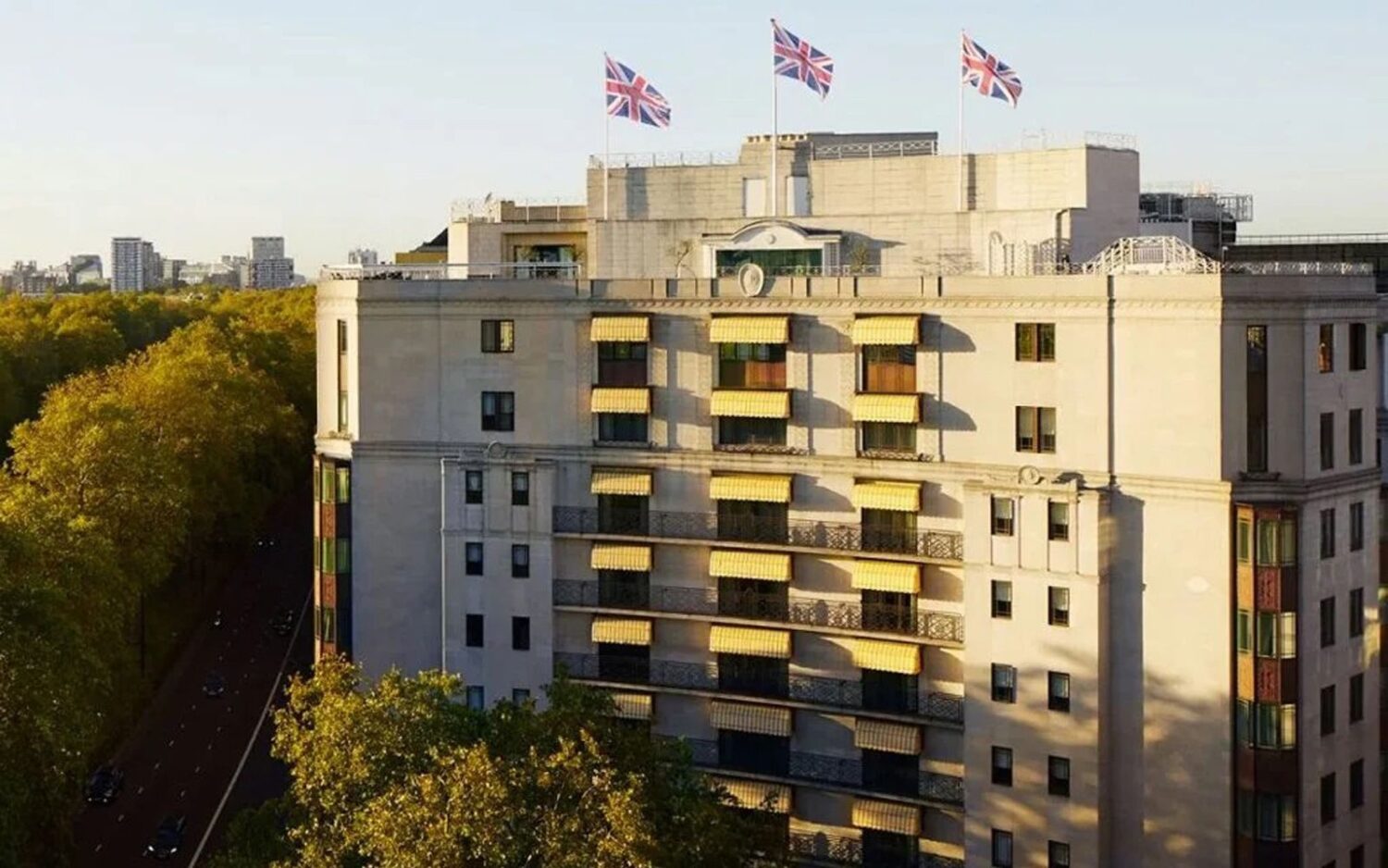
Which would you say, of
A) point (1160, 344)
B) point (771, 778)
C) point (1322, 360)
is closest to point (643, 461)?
point (771, 778)

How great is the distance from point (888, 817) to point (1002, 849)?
5497mm

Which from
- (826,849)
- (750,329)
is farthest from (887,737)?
(750,329)

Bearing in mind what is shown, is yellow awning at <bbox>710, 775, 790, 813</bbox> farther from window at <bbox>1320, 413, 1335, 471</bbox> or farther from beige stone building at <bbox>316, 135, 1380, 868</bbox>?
window at <bbox>1320, 413, 1335, 471</bbox>

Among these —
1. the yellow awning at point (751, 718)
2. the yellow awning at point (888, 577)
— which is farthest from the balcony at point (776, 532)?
the yellow awning at point (751, 718)

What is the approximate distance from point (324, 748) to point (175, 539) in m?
70.5

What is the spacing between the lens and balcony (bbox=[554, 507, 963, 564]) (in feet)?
265

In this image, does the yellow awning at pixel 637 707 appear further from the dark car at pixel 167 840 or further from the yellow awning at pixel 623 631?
the dark car at pixel 167 840

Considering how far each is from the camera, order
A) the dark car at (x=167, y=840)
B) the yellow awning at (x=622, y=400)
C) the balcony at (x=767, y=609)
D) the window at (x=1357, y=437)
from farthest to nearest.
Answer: the dark car at (x=167, y=840) < the yellow awning at (x=622, y=400) < the balcony at (x=767, y=609) < the window at (x=1357, y=437)

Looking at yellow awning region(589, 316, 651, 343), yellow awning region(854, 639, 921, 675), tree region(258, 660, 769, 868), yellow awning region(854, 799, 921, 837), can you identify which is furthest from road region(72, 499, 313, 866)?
tree region(258, 660, 769, 868)

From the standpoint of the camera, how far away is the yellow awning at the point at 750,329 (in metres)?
82.9

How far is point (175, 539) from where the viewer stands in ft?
412

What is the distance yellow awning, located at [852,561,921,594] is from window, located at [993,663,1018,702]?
17.1 feet

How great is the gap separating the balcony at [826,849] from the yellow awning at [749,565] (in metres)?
11.0

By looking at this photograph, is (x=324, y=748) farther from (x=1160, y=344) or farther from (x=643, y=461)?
(x=1160, y=344)
